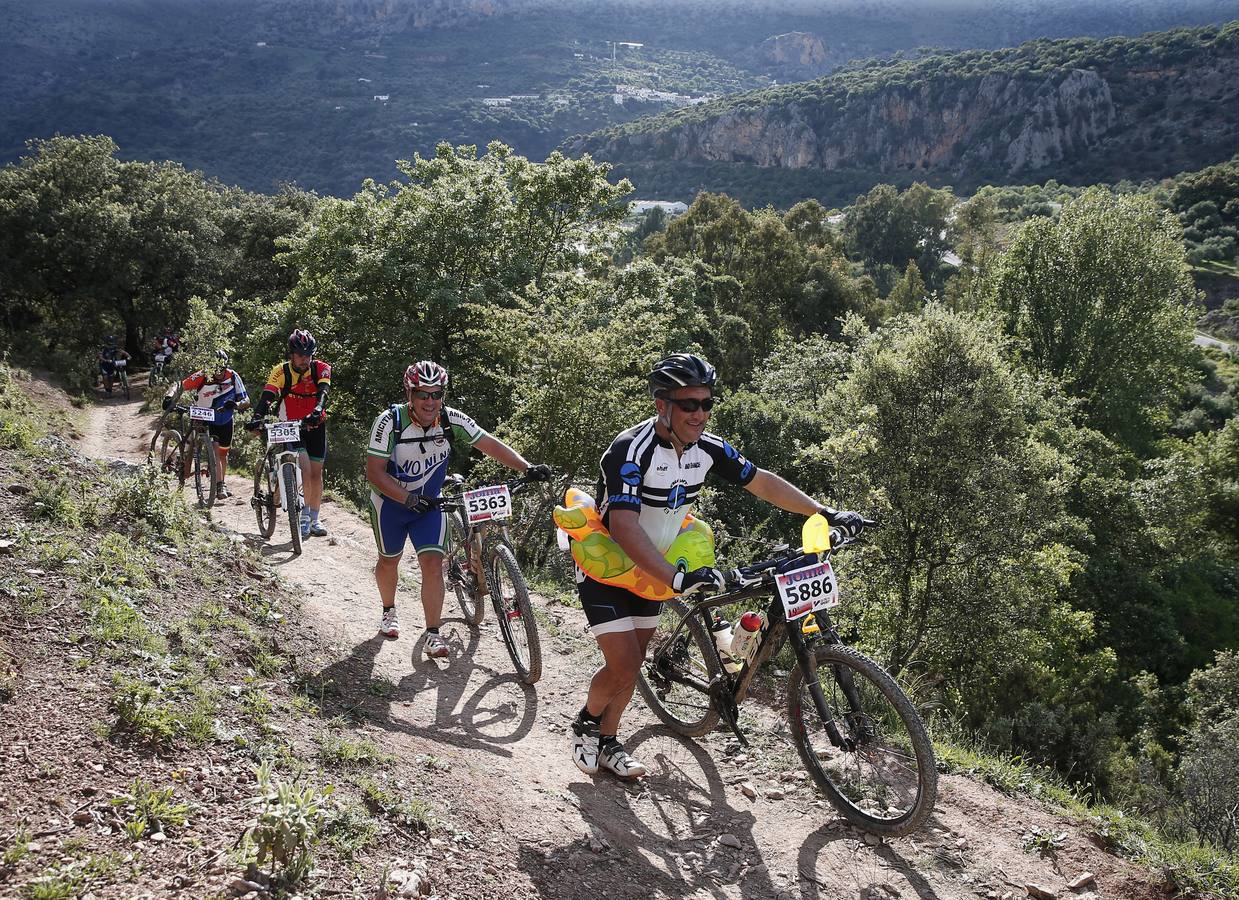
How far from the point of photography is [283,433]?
920cm

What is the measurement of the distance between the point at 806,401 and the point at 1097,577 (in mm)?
11567

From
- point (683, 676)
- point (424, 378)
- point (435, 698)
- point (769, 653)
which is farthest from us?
point (424, 378)

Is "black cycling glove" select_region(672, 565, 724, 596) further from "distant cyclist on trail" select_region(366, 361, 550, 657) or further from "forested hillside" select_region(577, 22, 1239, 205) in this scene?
"forested hillside" select_region(577, 22, 1239, 205)

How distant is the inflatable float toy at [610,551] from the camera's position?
15.2 feet

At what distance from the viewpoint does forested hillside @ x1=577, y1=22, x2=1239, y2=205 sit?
11862cm

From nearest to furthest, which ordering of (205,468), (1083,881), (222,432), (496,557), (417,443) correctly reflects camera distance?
Answer: 1. (1083,881)
2. (417,443)
3. (496,557)
4. (222,432)
5. (205,468)

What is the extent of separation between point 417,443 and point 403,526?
0.68 meters

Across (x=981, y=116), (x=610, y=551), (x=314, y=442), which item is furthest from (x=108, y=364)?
(x=981, y=116)

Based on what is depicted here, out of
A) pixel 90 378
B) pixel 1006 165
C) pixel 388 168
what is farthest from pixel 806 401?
pixel 388 168

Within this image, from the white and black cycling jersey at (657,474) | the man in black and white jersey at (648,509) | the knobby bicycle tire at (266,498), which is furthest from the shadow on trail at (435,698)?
the knobby bicycle tire at (266,498)

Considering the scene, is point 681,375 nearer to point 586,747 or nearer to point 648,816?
point 586,747

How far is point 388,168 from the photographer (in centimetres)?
16650

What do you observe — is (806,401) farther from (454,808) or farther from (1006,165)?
(1006,165)

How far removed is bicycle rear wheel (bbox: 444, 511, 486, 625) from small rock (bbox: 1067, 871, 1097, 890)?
477cm
